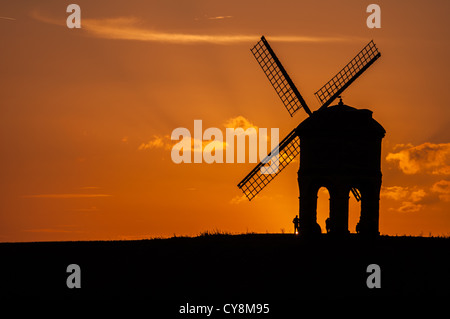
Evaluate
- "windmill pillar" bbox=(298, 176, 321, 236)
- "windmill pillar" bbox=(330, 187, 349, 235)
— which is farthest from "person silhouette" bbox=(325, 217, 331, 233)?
"windmill pillar" bbox=(330, 187, 349, 235)

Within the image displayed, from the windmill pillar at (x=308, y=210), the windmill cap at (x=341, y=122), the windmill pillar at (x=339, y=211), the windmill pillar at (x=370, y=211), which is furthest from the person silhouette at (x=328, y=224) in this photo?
the windmill cap at (x=341, y=122)

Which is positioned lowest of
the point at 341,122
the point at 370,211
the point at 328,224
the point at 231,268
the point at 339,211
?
the point at 231,268

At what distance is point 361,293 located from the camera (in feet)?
87.7

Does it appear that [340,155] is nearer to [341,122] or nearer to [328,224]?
[341,122]

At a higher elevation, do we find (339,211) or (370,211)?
(370,211)

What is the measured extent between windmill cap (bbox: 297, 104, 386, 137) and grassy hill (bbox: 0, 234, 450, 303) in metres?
5.07

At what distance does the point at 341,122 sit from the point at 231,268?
9.74 meters

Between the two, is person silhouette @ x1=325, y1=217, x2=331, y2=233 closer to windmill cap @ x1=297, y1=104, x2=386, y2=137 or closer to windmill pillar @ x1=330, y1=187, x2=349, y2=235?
windmill pillar @ x1=330, y1=187, x2=349, y2=235

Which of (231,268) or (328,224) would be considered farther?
(328,224)

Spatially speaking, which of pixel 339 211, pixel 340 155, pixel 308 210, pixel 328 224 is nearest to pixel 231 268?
pixel 339 211

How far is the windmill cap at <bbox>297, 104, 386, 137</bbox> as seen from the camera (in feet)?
117

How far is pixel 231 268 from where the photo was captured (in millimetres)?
29844

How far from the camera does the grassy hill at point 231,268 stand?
1064 inches
